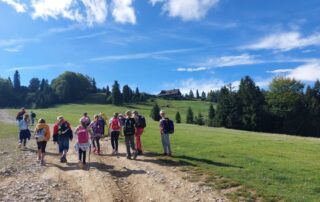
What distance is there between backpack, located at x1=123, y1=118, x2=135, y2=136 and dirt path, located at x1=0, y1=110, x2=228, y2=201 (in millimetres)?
1547

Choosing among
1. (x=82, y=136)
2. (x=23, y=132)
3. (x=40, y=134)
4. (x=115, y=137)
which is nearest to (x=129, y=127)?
(x=115, y=137)

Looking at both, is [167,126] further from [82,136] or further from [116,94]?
[116,94]

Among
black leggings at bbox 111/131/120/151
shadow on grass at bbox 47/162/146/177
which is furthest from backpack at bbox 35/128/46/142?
black leggings at bbox 111/131/120/151

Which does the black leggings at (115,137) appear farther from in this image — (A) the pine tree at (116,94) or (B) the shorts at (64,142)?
(A) the pine tree at (116,94)

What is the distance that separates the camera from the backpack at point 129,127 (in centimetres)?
2063

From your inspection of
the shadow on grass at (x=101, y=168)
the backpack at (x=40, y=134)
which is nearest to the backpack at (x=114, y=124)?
the shadow on grass at (x=101, y=168)

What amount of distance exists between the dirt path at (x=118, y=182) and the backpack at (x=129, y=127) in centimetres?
155

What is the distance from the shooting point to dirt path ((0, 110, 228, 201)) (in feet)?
43.9

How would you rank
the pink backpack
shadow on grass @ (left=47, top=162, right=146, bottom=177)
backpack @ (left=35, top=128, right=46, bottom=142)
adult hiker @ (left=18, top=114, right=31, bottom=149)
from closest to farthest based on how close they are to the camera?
1. shadow on grass @ (left=47, top=162, right=146, bottom=177)
2. the pink backpack
3. backpack @ (left=35, top=128, right=46, bottom=142)
4. adult hiker @ (left=18, top=114, right=31, bottom=149)

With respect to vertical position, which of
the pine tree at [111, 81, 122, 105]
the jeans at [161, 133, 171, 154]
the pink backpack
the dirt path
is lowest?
the dirt path

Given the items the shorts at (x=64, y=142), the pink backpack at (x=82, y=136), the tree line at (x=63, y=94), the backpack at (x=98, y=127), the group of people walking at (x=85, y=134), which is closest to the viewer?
the pink backpack at (x=82, y=136)

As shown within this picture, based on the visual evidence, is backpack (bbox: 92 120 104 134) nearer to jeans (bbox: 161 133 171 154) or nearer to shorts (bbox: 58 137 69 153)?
shorts (bbox: 58 137 69 153)

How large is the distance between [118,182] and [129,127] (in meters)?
5.62

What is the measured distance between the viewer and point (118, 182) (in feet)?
50.6
